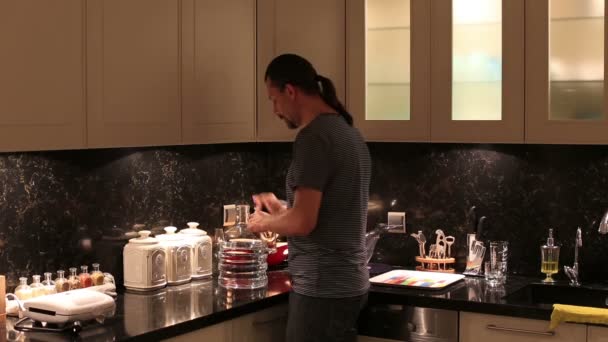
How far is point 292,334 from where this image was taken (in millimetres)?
3246

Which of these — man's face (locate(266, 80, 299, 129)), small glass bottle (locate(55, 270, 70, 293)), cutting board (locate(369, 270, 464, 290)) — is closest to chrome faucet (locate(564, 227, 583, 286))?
cutting board (locate(369, 270, 464, 290))

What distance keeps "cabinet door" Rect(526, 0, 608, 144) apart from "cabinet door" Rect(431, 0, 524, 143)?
49 millimetres

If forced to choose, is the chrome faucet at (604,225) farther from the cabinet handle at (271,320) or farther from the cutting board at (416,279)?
the cabinet handle at (271,320)

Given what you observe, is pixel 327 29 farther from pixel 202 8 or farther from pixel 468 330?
pixel 468 330

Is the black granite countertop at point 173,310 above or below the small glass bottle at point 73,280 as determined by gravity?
below

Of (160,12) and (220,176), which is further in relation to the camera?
(220,176)

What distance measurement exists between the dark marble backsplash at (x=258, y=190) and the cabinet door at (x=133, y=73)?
288 millimetres

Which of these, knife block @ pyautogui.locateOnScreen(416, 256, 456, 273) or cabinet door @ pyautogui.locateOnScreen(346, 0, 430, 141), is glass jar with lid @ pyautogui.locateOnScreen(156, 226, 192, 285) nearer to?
cabinet door @ pyautogui.locateOnScreen(346, 0, 430, 141)

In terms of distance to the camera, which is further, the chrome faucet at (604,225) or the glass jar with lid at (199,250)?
the glass jar with lid at (199,250)

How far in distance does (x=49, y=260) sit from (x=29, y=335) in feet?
1.61

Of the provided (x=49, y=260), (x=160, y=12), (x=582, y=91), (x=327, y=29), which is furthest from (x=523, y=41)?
(x=49, y=260)

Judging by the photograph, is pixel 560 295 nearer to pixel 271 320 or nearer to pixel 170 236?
pixel 271 320

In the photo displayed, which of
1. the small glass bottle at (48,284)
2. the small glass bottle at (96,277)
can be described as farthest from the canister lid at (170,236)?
the small glass bottle at (48,284)

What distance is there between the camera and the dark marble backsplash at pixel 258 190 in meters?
3.27
